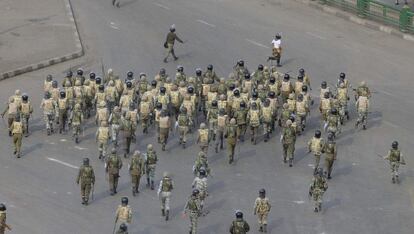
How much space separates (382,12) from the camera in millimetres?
59500

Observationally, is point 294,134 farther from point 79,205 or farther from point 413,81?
point 413,81

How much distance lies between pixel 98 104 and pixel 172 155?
349 centimetres

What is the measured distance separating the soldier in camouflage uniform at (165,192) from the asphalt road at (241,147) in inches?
14.3

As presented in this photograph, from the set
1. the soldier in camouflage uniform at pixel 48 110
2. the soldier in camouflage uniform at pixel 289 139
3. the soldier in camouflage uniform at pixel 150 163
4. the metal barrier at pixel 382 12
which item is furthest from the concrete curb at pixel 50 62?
the soldier in camouflage uniform at pixel 289 139

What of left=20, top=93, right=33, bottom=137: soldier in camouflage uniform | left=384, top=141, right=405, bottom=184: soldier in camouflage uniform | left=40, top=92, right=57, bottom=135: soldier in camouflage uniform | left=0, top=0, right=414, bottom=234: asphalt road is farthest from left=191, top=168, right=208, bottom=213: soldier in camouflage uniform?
left=20, top=93, right=33, bottom=137: soldier in camouflage uniform

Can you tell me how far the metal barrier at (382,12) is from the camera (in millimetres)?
57531

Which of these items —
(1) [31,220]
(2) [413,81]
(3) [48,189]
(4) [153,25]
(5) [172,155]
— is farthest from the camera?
(4) [153,25]

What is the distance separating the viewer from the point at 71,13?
61.2m

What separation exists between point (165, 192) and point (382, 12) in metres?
26.4

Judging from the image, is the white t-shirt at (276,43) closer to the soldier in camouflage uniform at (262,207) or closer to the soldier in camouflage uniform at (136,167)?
the soldier in camouflage uniform at (136,167)

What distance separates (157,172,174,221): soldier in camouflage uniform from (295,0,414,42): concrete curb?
79.8 ft

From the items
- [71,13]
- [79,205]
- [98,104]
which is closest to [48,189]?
[79,205]

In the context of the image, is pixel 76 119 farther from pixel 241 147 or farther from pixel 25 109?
pixel 241 147

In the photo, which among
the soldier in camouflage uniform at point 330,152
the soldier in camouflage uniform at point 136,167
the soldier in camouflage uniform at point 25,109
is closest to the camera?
the soldier in camouflage uniform at point 136,167
